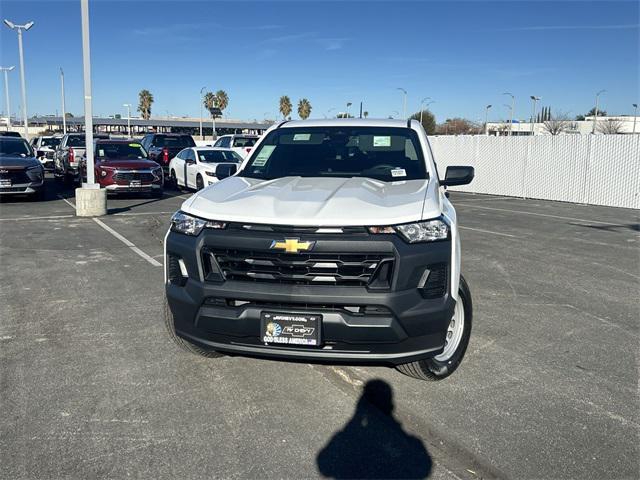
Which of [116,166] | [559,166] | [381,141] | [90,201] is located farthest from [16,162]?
[559,166]

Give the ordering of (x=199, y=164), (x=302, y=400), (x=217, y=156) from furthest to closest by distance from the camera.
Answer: (x=217, y=156) → (x=199, y=164) → (x=302, y=400)

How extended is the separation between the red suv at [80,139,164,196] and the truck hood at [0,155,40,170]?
1.68m

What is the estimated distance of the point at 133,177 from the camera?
16031 mm

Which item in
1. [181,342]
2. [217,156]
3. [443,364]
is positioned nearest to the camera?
[443,364]

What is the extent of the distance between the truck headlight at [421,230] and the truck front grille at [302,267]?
176 mm

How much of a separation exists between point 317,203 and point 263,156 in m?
1.92

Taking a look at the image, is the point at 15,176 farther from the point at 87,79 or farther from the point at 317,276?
the point at 317,276

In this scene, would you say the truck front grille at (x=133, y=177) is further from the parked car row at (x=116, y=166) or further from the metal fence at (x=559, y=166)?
the metal fence at (x=559, y=166)

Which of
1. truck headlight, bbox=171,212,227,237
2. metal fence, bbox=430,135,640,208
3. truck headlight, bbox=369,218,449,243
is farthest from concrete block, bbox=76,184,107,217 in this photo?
metal fence, bbox=430,135,640,208

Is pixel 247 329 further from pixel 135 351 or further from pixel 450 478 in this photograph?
pixel 135 351

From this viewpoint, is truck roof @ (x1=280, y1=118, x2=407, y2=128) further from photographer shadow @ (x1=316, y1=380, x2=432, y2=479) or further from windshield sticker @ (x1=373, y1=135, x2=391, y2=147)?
photographer shadow @ (x1=316, y1=380, x2=432, y2=479)

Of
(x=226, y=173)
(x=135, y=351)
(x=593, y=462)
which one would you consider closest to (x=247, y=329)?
(x=135, y=351)

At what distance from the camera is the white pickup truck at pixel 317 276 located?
324 cm

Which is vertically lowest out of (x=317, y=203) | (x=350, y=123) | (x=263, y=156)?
(x=317, y=203)
